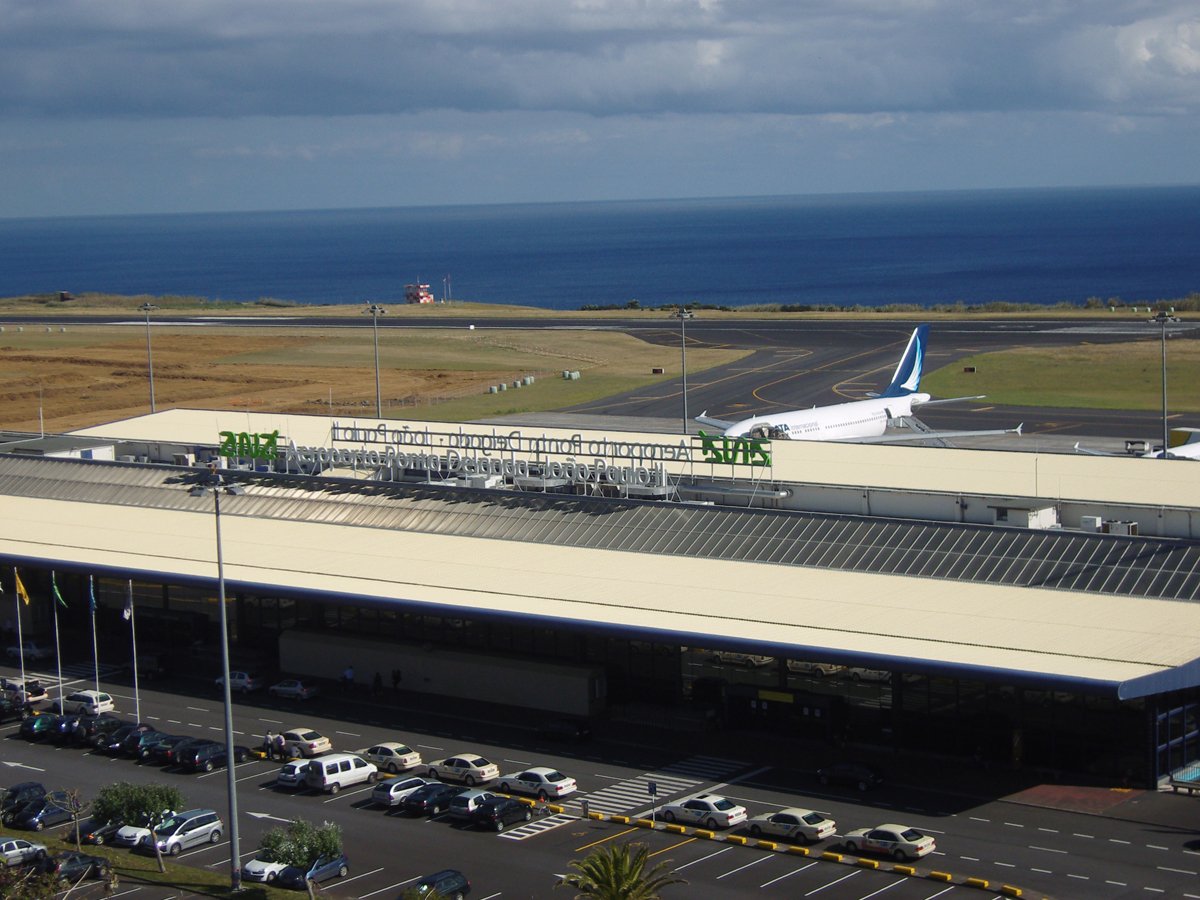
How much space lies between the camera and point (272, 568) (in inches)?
2933

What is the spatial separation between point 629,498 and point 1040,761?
29439 millimetres

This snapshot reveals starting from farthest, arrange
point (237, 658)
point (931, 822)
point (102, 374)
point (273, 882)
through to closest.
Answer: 1. point (102, 374)
2. point (237, 658)
3. point (931, 822)
4. point (273, 882)

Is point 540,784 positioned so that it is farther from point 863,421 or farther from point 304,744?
point 863,421

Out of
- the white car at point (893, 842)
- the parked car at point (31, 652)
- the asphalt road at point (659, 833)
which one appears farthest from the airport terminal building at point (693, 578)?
the white car at point (893, 842)

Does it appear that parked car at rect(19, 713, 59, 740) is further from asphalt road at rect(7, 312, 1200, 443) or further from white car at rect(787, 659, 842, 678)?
asphalt road at rect(7, 312, 1200, 443)

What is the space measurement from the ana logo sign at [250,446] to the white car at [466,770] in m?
39.5

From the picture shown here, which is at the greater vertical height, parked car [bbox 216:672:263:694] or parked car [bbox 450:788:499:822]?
parked car [bbox 216:672:263:694]

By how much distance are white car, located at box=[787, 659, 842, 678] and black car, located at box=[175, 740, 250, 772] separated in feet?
75.5

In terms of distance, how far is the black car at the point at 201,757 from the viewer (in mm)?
61781

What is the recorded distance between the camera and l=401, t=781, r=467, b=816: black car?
182ft

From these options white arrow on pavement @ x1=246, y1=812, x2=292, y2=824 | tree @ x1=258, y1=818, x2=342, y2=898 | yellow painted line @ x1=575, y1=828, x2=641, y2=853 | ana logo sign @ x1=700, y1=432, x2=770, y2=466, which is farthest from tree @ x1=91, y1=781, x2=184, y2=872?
ana logo sign @ x1=700, y1=432, x2=770, y2=466

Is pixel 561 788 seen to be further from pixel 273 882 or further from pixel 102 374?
pixel 102 374

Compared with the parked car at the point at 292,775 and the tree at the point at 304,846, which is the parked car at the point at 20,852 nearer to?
the tree at the point at 304,846

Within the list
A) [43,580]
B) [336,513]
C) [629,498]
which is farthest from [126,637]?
[629,498]
